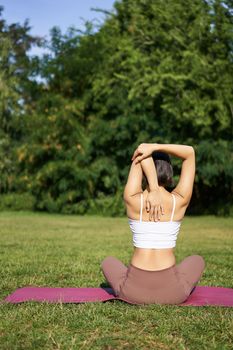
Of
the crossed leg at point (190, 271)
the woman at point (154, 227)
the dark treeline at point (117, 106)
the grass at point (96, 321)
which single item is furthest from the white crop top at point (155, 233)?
the dark treeline at point (117, 106)

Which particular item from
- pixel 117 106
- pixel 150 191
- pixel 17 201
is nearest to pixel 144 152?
pixel 150 191

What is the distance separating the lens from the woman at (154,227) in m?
4.44

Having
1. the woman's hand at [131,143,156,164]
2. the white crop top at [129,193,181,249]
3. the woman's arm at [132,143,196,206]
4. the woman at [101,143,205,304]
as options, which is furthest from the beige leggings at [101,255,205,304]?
the woman's hand at [131,143,156,164]

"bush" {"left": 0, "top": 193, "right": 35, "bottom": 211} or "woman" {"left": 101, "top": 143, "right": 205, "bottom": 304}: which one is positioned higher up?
"woman" {"left": 101, "top": 143, "right": 205, "bottom": 304}

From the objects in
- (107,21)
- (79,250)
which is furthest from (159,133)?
(79,250)

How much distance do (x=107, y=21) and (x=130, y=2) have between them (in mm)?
1683

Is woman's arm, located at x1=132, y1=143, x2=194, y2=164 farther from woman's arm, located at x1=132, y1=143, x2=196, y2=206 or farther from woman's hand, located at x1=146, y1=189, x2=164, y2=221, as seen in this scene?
woman's hand, located at x1=146, y1=189, x2=164, y2=221

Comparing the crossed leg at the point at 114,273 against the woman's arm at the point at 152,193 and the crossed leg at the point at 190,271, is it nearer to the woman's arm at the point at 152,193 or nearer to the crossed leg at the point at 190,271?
the crossed leg at the point at 190,271

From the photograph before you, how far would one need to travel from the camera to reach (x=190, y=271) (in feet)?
15.6

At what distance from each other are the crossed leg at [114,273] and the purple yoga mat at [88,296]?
0.38 feet

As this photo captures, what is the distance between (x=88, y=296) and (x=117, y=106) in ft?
56.5

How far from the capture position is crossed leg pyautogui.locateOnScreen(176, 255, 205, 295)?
4652mm

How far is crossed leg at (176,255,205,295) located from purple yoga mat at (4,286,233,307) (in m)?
0.17

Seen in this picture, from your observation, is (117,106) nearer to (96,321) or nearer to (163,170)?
(163,170)
